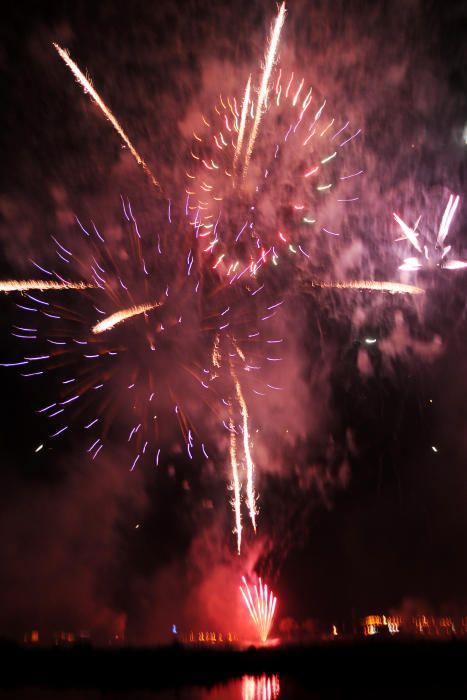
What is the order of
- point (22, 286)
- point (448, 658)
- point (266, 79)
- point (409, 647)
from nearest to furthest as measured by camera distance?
1. point (266, 79)
2. point (22, 286)
3. point (448, 658)
4. point (409, 647)

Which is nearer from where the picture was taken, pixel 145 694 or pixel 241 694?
pixel 241 694

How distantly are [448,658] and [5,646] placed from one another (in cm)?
2440

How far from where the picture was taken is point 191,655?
29797mm

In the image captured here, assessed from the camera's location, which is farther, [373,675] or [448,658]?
[448,658]

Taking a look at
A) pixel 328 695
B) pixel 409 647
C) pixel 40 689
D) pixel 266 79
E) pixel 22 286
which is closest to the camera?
pixel 266 79

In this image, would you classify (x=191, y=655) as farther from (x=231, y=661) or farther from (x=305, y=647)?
(x=305, y=647)

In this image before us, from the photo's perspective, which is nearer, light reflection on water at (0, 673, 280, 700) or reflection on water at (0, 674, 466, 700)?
reflection on water at (0, 674, 466, 700)

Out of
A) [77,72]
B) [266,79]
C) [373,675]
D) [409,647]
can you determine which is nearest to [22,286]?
[77,72]

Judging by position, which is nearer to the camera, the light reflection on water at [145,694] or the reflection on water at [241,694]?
the reflection on water at [241,694]

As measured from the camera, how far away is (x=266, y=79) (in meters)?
11.9

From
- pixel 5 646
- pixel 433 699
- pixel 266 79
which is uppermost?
pixel 266 79

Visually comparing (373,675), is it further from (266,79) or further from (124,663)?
(266,79)

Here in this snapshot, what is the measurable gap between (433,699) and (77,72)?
1659 cm

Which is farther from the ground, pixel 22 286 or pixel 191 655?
pixel 22 286
